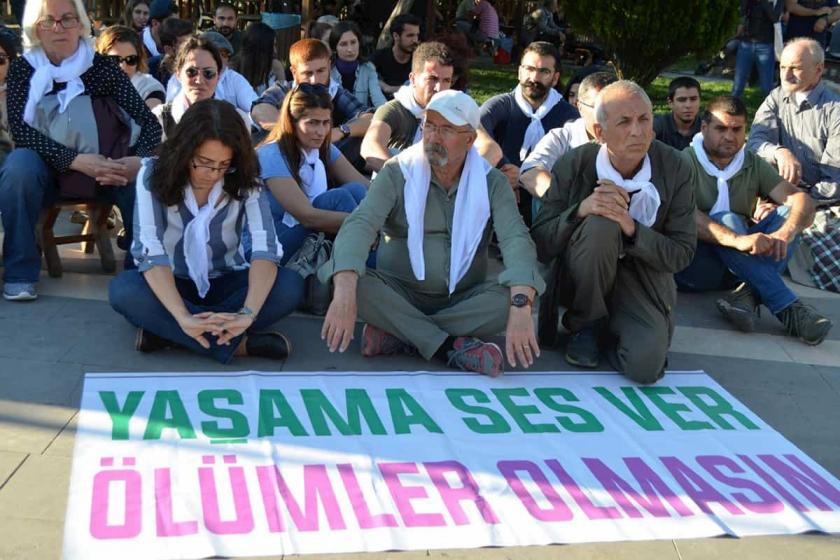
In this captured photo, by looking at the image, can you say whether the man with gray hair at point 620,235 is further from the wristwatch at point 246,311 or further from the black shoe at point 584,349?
the wristwatch at point 246,311

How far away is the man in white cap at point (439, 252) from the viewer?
4293 mm

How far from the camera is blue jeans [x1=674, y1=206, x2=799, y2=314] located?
529 centimetres

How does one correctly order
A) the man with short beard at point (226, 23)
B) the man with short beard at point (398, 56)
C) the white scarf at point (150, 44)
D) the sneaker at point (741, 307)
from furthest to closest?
the man with short beard at point (226, 23) → the white scarf at point (150, 44) → the man with short beard at point (398, 56) → the sneaker at point (741, 307)

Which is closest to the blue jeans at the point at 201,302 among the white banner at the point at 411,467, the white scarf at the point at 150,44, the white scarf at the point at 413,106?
the white banner at the point at 411,467

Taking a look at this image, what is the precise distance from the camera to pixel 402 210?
4492 mm

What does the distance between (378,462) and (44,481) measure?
3.55ft

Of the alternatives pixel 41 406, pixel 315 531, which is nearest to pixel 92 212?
pixel 41 406

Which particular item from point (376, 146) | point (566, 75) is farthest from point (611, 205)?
point (566, 75)

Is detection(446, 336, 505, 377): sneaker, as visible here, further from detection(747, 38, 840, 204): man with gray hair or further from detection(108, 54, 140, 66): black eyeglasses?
detection(108, 54, 140, 66): black eyeglasses

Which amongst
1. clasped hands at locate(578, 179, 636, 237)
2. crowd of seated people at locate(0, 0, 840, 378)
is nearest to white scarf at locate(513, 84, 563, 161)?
crowd of seated people at locate(0, 0, 840, 378)

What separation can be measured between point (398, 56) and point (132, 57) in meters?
2.64

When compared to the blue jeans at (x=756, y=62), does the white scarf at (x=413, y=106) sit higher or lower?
lower

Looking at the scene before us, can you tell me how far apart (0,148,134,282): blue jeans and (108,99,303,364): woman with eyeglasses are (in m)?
0.82

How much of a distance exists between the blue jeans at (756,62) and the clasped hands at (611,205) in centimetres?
737
